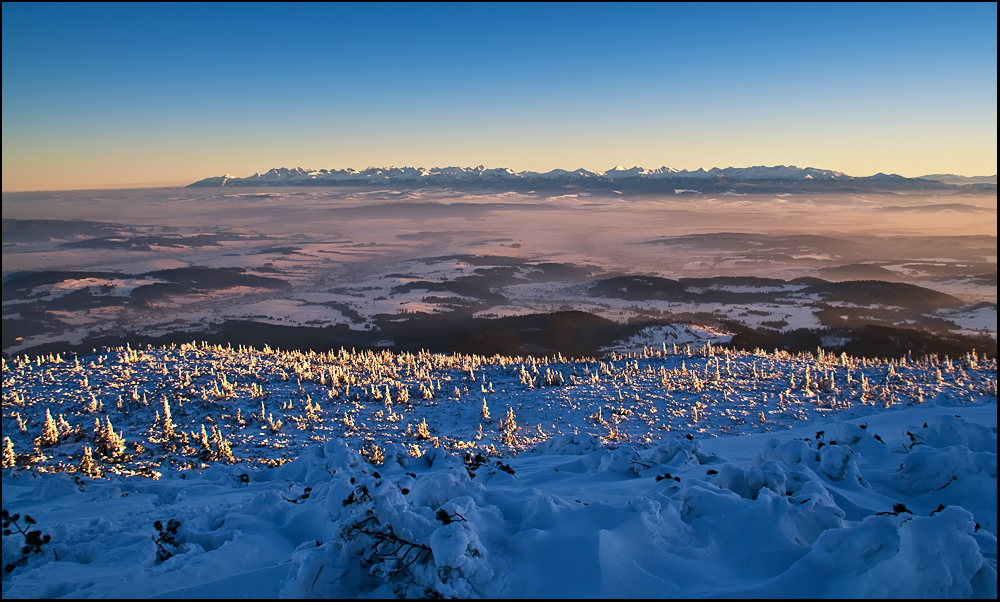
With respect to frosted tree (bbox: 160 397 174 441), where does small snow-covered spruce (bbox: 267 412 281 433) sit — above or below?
below

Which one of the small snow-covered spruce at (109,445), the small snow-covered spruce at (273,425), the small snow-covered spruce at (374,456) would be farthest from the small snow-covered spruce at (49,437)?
the small snow-covered spruce at (374,456)

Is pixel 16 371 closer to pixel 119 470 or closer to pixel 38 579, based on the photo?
pixel 119 470

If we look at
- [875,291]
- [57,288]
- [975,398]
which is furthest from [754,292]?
[57,288]

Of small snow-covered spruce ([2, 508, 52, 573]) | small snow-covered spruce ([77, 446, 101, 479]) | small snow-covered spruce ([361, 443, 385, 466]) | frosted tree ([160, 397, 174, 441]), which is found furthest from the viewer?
frosted tree ([160, 397, 174, 441])

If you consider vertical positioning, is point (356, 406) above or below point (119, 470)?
below

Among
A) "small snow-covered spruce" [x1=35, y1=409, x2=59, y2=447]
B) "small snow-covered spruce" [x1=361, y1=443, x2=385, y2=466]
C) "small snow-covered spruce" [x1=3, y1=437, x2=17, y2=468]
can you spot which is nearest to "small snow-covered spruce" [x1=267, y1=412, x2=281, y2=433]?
"small snow-covered spruce" [x1=361, y1=443, x2=385, y2=466]

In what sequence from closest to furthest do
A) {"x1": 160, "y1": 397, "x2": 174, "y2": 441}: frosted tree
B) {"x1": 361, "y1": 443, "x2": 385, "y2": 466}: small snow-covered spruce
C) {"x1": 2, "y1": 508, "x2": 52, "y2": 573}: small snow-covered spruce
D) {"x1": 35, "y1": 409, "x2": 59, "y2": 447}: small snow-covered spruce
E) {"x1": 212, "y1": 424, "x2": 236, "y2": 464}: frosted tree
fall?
{"x1": 2, "y1": 508, "x2": 52, "y2": 573}: small snow-covered spruce < {"x1": 361, "y1": 443, "x2": 385, "y2": 466}: small snow-covered spruce < {"x1": 212, "y1": 424, "x2": 236, "y2": 464}: frosted tree < {"x1": 35, "y1": 409, "x2": 59, "y2": 447}: small snow-covered spruce < {"x1": 160, "y1": 397, "x2": 174, "y2": 441}: frosted tree

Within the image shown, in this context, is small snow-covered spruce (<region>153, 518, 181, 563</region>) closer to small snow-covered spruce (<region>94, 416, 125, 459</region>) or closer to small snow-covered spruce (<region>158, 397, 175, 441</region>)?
small snow-covered spruce (<region>94, 416, 125, 459</region>)

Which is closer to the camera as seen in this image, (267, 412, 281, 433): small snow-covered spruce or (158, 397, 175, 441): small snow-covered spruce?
(158, 397, 175, 441): small snow-covered spruce

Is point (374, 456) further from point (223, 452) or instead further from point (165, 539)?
point (165, 539)

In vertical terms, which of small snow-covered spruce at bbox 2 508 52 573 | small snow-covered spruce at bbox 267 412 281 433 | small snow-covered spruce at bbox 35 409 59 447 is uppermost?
small snow-covered spruce at bbox 2 508 52 573

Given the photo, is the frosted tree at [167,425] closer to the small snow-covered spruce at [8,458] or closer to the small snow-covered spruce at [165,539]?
the small snow-covered spruce at [8,458]
